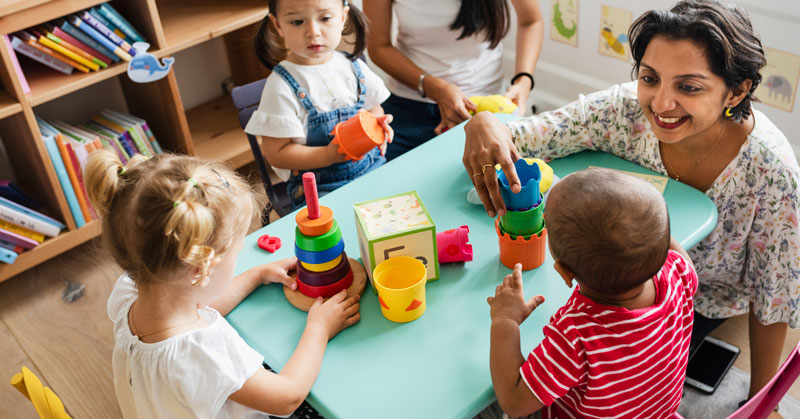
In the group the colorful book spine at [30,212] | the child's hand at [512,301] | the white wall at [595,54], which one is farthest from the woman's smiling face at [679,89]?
the colorful book spine at [30,212]

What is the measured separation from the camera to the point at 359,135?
63.4 inches

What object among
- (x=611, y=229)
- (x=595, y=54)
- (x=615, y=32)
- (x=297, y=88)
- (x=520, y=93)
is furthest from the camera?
(x=595, y=54)

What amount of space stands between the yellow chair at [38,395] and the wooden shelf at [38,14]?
1393 millimetres

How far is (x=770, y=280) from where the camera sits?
1.56 metres

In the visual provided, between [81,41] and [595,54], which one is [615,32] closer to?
[595,54]

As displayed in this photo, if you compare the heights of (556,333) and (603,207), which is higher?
(603,207)

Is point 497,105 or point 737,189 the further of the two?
point 497,105

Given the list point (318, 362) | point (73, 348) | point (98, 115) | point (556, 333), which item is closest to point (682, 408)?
point (556, 333)

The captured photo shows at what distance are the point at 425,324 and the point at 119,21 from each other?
1762 mm

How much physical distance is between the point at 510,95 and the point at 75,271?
1731 millimetres

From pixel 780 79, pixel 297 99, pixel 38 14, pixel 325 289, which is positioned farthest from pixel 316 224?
pixel 780 79

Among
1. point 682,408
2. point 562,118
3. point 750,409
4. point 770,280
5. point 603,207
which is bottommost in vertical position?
point 682,408

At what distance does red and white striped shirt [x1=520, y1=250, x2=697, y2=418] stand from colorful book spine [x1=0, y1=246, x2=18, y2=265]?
199 cm

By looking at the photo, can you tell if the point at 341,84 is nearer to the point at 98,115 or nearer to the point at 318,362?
the point at 318,362
